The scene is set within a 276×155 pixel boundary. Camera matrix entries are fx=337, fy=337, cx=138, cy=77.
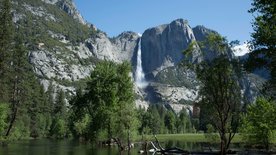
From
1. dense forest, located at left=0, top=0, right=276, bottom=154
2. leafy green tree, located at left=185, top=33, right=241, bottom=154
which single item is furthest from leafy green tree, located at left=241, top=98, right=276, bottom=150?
leafy green tree, located at left=185, top=33, right=241, bottom=154

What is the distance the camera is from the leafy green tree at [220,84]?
152 feet

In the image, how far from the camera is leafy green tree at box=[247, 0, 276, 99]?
2752cm

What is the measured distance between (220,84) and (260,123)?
83.3ft

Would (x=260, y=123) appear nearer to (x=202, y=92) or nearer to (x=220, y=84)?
(x=202, y=92)

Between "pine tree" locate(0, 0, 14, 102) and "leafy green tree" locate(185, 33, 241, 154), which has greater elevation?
"pine tree" locate(0, 0, 14, 102)

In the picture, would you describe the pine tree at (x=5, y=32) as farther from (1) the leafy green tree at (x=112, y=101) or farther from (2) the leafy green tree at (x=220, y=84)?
(2) the leafy green tree at (x=220, y=84)

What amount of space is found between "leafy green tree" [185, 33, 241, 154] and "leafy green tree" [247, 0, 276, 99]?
15108 millimetres

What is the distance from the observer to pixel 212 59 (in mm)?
47438

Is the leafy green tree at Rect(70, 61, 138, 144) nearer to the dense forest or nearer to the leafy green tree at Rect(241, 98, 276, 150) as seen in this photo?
the dense forest

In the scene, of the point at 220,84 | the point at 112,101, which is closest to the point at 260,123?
the point at 220,84

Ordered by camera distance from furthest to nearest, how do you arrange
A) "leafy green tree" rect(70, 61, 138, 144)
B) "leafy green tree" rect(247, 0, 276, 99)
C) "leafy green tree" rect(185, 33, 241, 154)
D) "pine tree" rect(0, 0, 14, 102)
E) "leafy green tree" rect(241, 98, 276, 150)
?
"leafy green tree" rect(241, 98, 276, 150) < "leafy green tree" rect(70, 61, 138, 144) < "pine tree" rect(0, 0, 14, 102) < "leafy green tree" rect(185, 33, 241, 154) < "leafy green tree" rect(247, 0, 276, 99)

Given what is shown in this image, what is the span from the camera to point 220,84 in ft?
153

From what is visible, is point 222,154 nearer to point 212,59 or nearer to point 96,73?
point 212,59

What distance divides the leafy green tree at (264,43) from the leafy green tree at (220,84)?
49.6ft
